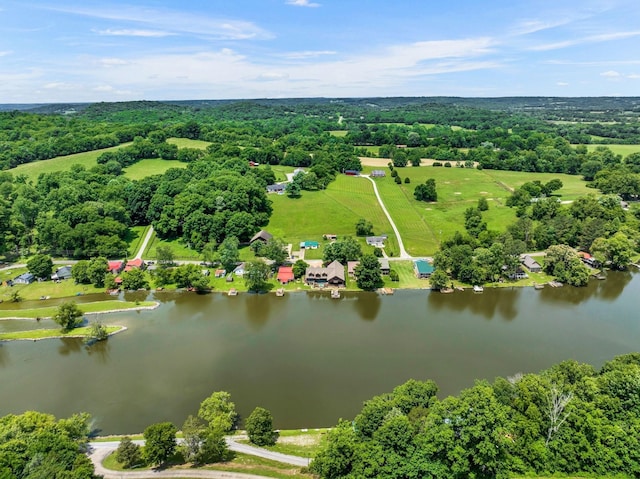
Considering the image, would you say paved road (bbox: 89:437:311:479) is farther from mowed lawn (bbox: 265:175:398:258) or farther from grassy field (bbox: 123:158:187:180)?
grassy field (bbox: 123:158:187:180)

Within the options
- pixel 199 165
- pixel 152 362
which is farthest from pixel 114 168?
pixel 152 362

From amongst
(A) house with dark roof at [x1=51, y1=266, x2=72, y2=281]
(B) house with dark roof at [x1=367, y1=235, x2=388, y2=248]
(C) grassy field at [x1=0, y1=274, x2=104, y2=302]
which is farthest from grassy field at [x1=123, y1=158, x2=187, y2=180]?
(B) house with dark roof at [x1=367, y1=235, x2=388, y2=248]

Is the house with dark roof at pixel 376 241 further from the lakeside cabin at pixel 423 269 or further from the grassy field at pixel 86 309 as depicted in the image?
the grassy field at pixel 86 309

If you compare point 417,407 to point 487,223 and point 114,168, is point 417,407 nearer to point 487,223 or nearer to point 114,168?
point 487,223

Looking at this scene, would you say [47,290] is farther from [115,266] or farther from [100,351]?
Answer: [100,351]

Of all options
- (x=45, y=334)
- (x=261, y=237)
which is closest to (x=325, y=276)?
(x=261, y=237)

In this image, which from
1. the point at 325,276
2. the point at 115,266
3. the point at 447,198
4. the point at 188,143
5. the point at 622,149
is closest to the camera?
the point at 325,276
